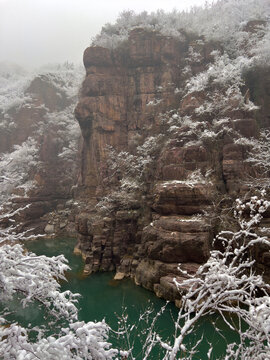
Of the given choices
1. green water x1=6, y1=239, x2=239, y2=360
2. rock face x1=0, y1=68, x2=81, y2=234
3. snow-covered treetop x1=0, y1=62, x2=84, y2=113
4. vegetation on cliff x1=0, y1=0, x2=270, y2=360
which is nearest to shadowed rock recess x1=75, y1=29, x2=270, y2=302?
vegetation on cliff x1=0, y1=0, x2=270, y2=360

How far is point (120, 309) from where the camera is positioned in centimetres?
1308

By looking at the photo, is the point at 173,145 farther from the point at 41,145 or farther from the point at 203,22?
the point at 41,145

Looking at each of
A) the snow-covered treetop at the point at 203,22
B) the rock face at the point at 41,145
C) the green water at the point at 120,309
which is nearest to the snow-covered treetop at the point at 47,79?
the rock face at the point at 41,145

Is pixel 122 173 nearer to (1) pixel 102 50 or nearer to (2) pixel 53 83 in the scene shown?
(1) pixel 102 50

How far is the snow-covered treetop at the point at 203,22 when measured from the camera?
23.4 m

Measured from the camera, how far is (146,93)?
81.9ft

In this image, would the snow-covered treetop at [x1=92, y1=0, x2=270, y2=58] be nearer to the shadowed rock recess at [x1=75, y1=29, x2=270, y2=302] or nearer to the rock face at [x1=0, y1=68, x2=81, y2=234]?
the shadowed rock recess at [x1=75, y1=29, x2=270, y2=302]

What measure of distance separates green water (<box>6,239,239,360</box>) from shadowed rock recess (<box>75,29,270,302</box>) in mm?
883

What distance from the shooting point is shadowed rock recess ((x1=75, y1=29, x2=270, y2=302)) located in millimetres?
15164

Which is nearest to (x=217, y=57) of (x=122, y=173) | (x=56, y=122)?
(x=122, y=173)

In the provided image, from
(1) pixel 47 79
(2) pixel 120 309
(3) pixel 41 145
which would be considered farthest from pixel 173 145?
(1) pixel 47 79

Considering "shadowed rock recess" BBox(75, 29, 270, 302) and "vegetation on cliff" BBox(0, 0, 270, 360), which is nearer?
"vegetation on cliff" BBox(0, 0, 270, 360)

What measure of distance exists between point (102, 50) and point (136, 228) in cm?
1887

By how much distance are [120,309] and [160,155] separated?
12.1 meters
